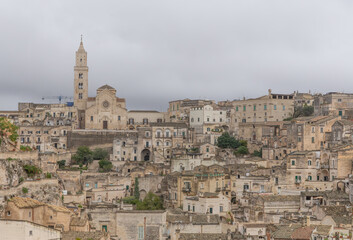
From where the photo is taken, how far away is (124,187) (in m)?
60.0

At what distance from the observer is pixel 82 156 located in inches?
2793

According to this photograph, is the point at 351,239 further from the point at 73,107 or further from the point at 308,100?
the point at 73,107

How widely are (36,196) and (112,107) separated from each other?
1464 inches

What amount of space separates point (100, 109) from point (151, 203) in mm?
31000

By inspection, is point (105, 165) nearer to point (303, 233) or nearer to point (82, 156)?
point (82, 156)

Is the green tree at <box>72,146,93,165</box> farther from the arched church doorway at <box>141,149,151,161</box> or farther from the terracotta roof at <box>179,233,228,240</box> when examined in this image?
the terracotta roof at <box>179,233,228,240</box>

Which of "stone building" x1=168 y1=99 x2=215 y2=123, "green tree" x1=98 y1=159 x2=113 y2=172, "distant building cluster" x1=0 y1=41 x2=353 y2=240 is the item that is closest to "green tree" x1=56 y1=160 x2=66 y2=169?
"distant building cluster" x1=0 y1=41 x2=353 y2=240

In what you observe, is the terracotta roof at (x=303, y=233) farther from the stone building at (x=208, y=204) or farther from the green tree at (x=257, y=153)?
the green tree at (x=257, y=153)

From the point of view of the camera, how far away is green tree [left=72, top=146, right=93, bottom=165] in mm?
70562

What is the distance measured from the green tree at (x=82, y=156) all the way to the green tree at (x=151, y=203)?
615 inches

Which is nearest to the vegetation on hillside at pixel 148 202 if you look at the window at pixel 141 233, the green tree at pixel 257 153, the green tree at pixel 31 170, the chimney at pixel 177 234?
the window at pixel 141 233

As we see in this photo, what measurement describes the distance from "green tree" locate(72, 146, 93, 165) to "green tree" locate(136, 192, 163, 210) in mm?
15630

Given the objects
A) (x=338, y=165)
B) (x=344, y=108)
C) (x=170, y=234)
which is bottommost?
(x=170, y=234)

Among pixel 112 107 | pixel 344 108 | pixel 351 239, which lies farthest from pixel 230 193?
pixel 112 107
